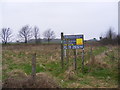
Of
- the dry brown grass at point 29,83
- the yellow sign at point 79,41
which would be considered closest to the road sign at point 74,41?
the yellow sign at point 79,41

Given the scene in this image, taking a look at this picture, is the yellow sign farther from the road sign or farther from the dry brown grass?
the dry brown grass

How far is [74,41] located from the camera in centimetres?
995

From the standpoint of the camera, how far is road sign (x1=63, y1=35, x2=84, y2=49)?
982cm

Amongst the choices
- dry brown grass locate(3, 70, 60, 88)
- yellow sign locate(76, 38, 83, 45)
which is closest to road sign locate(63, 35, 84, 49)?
yellow sign locate(76, 38, 83, 45)

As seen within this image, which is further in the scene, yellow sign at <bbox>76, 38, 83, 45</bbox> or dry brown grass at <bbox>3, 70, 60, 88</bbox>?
yellow sign at <bbox>76, 38, 83, 45</bbox>

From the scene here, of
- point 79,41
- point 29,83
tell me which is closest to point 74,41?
point 79,41

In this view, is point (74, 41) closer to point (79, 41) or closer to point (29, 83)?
point (79, 41)

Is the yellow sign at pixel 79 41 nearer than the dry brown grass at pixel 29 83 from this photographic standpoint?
Result: No

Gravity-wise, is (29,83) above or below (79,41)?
below

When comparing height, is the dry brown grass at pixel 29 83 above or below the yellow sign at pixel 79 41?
below

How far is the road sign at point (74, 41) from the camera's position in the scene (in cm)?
982

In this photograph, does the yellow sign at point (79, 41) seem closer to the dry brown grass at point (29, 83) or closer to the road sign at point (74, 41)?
the road sign at point (74, 41)

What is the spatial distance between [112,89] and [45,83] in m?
2.23

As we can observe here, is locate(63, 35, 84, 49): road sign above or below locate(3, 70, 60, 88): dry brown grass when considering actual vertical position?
above
